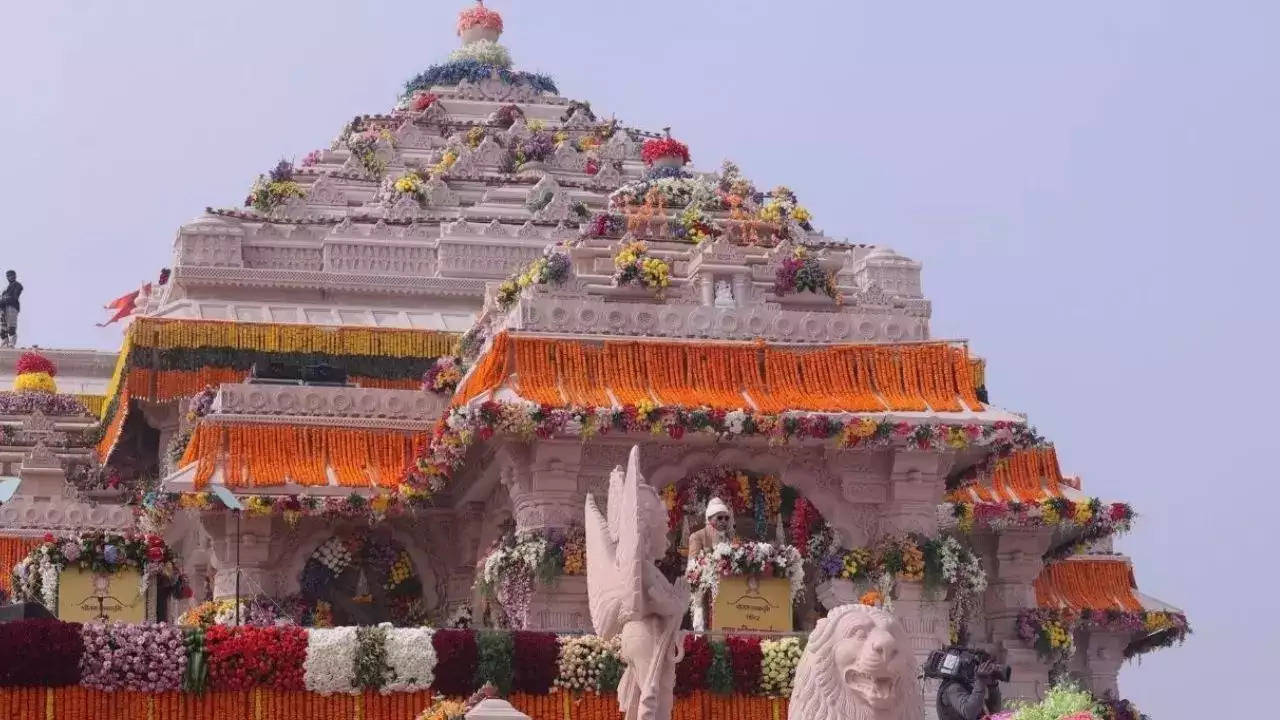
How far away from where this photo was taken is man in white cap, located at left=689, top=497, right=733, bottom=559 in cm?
2916

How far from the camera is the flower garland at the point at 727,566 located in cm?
2938

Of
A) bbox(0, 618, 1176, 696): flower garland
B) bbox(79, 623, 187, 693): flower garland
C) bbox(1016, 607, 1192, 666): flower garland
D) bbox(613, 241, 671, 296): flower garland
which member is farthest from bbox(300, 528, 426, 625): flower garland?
bbox(79, 623, 187, 693): flower garland

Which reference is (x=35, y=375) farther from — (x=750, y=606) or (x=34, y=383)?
(x=750, y=606)

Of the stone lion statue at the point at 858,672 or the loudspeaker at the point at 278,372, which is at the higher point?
the loudspeaker at the point at 278,372

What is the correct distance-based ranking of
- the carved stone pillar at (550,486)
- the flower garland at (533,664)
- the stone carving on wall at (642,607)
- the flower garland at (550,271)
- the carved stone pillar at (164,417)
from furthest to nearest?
the carved stone pillar at (164,417) → the flower garland at (550,271) → the carved stone pillar at (550,486) → the flower garland at (533,664) → the stone carving on wall at (642,607)

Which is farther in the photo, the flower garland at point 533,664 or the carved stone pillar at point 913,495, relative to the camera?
the carved stone pillar at point 913,495

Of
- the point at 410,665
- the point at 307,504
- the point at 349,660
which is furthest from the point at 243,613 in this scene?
the point at 410,665

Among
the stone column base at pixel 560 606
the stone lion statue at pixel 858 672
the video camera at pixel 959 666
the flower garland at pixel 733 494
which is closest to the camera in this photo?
the stone lion statue at pixel 858 672

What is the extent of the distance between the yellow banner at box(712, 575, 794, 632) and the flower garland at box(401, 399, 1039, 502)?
1.74 metres

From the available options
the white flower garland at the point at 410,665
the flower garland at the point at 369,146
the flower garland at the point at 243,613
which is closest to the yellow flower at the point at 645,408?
the white flower garland at the point at 410,665

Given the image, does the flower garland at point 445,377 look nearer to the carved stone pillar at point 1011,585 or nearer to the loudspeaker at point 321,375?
the loudspeaker at point 321,375

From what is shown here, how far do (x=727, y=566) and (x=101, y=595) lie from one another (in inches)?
296

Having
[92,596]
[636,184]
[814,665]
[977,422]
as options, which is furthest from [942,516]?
[814,665]

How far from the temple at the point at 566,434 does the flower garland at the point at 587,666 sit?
2.70 metres
